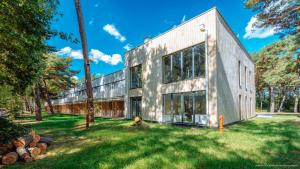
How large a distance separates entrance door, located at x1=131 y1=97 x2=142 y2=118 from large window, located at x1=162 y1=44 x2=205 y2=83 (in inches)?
163

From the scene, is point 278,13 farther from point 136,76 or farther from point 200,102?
point 136,76

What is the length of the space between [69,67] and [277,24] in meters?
28.7

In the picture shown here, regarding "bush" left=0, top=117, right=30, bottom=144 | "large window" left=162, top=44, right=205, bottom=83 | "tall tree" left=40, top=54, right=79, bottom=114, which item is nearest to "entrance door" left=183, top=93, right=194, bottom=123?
"large window" left=162, top=44, right=205, bottom=83

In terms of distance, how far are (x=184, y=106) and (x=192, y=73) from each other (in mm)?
2328

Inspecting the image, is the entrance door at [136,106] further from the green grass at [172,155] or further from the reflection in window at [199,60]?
the green grass at [172,155]

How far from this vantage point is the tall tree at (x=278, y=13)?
1125 cm

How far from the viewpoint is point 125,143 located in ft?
21.1

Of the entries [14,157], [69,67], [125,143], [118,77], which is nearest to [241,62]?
[118,77]

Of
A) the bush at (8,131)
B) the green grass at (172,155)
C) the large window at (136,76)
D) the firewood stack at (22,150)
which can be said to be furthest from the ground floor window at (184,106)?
the bush at (8,131)

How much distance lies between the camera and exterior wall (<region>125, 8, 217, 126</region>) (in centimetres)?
1091

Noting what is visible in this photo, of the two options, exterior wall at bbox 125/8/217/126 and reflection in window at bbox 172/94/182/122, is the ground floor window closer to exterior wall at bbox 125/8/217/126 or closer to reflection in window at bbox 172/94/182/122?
reflection in window at bbox 172/94/182/122

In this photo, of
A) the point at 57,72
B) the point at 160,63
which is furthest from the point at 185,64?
the point at 57,72

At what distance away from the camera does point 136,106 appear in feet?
57.1

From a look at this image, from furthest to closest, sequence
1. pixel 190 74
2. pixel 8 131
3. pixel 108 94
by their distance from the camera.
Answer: pixel 108 94, pixel 190 74, pixel 8 131
